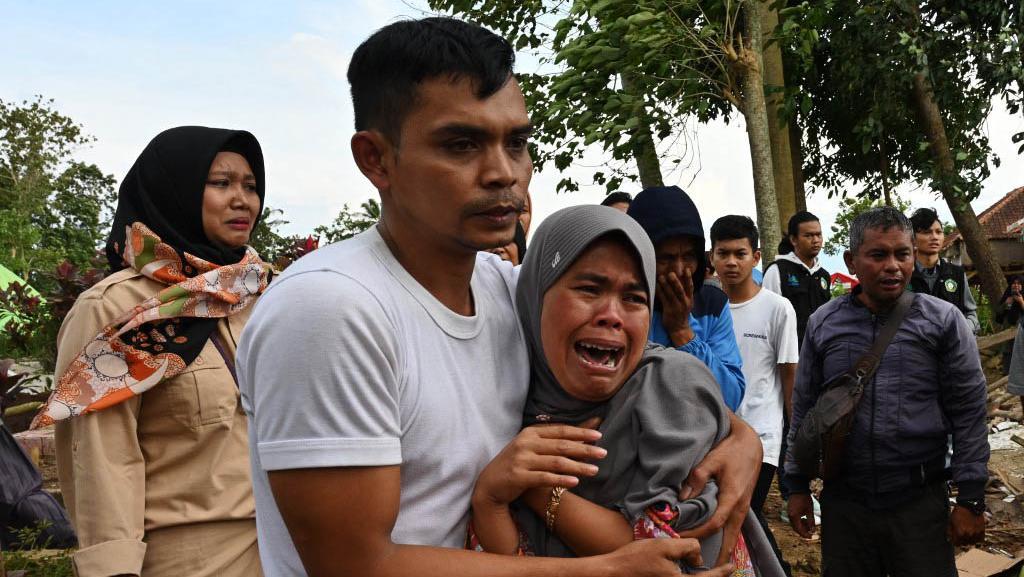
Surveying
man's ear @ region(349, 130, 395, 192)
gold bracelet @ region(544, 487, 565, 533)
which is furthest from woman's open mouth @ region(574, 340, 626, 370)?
man's ear @ region(349, 130, 395, 192)

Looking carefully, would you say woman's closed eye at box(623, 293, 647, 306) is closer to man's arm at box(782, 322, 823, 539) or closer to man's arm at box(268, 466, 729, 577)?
man's arm at box(268, 466, 729, 577)

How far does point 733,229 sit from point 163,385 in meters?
3.66

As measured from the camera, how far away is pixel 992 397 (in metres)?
9.06

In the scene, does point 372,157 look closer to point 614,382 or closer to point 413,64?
point 413,64

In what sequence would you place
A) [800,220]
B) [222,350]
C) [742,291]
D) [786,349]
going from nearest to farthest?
[222,350] < [786,349] < [742,291] < [800,220]

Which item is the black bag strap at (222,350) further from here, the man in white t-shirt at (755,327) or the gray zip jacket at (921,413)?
the man in white t-shirt at (755,327)

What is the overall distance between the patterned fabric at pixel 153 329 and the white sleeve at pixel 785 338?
10.9 ft

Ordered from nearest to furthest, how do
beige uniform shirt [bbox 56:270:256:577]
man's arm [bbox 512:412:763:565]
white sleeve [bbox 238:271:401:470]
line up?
white sleeve [bbox 238:271:401:470] → man's arm [bbox 512:412:763:565] → beige uniform shirt [bbox 56:270:256:577]

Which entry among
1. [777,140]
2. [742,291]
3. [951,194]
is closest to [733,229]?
[742,291]

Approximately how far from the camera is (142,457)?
2.33 metres

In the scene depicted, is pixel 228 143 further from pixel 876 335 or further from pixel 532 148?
pixel 532 148

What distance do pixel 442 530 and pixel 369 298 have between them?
1.42 feet

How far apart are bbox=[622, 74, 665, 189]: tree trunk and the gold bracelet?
575cm

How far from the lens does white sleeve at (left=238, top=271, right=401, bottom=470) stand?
1202 millimetres
